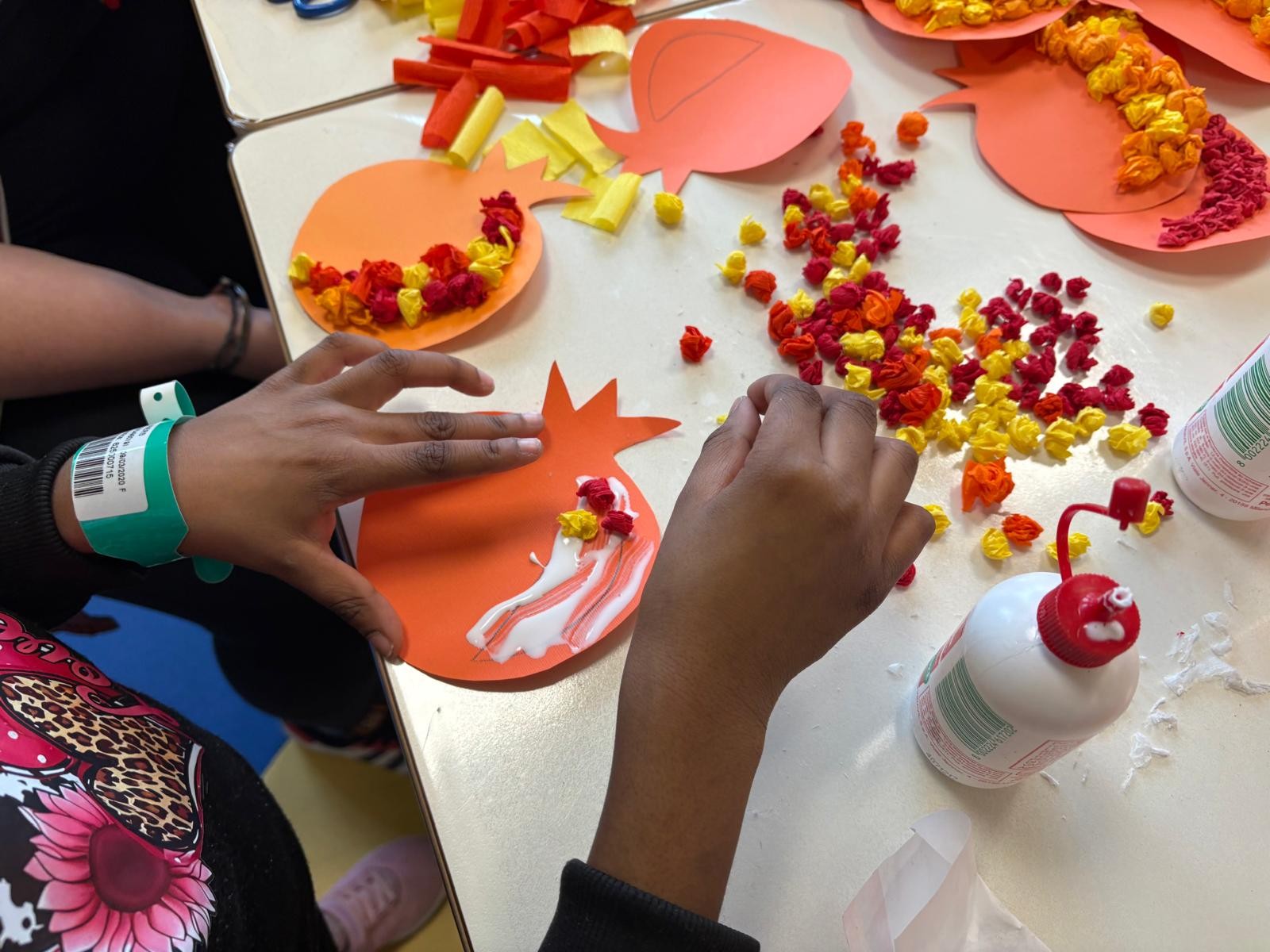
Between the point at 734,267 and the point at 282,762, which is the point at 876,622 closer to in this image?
the point at 734,267

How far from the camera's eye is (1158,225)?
727 mm

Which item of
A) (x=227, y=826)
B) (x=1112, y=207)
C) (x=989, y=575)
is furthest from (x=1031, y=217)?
(x=227, y=826)

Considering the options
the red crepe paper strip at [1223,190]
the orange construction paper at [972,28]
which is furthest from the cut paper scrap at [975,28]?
the red crepe paper strip at [1223,190]

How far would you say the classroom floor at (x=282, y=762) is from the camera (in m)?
1.08

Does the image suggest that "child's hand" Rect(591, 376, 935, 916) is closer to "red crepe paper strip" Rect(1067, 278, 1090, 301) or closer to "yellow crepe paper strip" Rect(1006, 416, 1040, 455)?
"yellow crepe paper strip" Rect(1006, 416, 1040, 455)

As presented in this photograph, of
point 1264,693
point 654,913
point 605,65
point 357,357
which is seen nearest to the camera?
point 654,913

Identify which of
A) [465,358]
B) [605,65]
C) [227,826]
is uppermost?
[605,65]

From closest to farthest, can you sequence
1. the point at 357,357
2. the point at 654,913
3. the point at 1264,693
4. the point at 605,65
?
the point at 654,913 → the point at 1264,693 → the point at 357,357 → the point at 605,65

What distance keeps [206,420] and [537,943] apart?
431 millimetres

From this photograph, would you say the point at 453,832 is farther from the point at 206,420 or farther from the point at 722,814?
the point at 206,420

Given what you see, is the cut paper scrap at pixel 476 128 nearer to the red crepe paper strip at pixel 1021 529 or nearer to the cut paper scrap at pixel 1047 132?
the cut paper scrap at pixel 1047 132

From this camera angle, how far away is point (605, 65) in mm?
842

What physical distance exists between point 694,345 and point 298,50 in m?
0.54

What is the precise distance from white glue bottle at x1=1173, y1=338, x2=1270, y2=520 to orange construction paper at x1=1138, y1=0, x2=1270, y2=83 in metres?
0.43
